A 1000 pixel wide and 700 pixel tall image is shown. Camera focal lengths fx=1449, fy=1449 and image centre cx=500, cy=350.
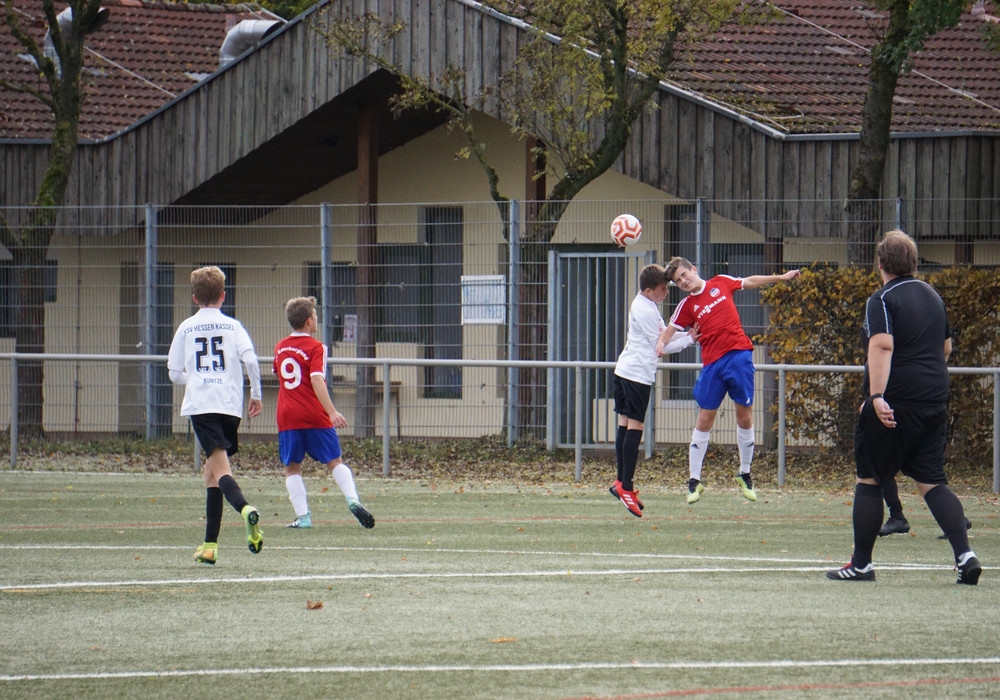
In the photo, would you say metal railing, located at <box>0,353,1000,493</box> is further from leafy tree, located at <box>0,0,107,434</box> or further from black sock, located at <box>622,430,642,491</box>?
leafy tree, located at <box>0,0,107,434</box>

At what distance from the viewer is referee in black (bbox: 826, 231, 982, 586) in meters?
7.40

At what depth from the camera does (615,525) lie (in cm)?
1070

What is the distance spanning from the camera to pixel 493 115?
60.6ft

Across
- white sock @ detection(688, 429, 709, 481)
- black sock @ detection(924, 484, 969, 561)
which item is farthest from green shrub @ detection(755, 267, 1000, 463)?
black sock @ detection(924, 484, 969, 561)

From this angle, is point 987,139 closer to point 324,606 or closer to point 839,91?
point 839,91

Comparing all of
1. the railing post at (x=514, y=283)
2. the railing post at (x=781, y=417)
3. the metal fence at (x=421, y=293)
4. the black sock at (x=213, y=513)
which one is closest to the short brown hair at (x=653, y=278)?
the metal fence at (x=421, y=293)

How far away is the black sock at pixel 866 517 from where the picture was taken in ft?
24.7

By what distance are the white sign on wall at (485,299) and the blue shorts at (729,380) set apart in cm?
601

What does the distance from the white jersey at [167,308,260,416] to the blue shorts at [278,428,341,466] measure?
139 centimetres

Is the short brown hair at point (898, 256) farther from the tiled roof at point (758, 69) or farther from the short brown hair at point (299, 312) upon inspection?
the tiled roof at point (758, 69)

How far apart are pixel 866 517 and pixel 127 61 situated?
21.5 metres

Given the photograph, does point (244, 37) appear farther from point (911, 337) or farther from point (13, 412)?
point (911, 337)

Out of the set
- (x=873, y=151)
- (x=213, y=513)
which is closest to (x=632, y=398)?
(x=213, y=513)

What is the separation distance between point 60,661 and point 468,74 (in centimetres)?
1393
